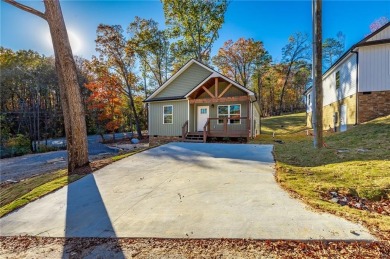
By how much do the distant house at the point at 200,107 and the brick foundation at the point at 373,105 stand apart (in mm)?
5915

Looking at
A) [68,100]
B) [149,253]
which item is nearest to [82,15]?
[68,100]

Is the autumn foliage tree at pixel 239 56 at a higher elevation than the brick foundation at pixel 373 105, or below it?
higher

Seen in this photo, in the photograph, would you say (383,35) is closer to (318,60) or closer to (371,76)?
(371,76)

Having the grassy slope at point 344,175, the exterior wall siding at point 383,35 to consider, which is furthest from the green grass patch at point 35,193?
the exterior wall siding at point 383,35

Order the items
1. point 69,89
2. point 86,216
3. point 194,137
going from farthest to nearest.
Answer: point 194,137 < point 69,89 < point 86,216

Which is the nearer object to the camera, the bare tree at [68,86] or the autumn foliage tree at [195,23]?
the bare tree at [68,86]

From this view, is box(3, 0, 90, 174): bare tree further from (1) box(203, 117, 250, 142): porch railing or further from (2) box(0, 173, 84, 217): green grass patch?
(1) box(203, 117, 250, 142): porch railing

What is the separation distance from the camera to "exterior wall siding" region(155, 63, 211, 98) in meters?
15.8

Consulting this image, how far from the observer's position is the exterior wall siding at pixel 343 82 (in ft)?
42.2

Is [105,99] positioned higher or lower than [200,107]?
higher

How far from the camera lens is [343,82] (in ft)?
47.4

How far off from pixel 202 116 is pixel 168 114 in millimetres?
2675

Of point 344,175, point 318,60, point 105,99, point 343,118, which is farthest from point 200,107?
point 105,99

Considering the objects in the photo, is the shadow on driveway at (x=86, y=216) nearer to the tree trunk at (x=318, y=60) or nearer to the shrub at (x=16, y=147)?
the tree trunk at (x=318, y=60)
